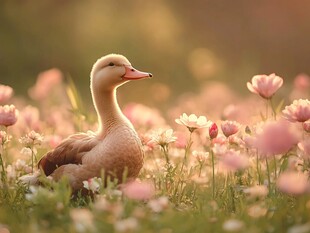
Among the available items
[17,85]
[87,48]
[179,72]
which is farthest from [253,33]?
[17,85]

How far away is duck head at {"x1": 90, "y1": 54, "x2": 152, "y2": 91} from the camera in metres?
3.37

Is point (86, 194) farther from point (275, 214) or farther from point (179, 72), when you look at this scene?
point (179, 72)

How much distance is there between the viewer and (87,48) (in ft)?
32.5

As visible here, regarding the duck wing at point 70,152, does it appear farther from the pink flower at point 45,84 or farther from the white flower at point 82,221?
the pink flower at point 45,84

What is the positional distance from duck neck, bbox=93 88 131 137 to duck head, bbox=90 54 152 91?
42 mm

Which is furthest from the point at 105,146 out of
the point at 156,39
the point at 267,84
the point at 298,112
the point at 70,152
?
the point at 156,39

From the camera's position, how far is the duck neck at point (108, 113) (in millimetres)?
3350

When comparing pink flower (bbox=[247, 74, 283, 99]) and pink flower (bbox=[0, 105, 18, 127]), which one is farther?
pink flower (bbox=[0, 105, 18, 127])

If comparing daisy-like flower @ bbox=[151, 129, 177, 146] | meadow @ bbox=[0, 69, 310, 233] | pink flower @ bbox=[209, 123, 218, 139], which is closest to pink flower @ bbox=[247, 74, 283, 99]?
meadow @ bbox=[0, 69, 310, 233]

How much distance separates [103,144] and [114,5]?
24.7ft

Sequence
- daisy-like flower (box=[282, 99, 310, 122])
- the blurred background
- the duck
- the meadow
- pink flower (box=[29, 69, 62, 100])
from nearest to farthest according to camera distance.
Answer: the meadow < daisy-like flower (box=[282, 99, 310, 122]) < the duck < pink flower (box=[29, 69, 62, 100]) < the blurred background

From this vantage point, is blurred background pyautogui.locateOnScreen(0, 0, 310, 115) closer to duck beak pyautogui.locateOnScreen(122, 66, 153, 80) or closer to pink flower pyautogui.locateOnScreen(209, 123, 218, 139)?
duck beak pyautogui.locateOnScreen(122, 66, 153, 80)

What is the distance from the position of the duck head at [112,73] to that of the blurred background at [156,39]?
17.4 feet

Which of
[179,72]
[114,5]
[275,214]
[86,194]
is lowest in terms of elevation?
[275,214]
